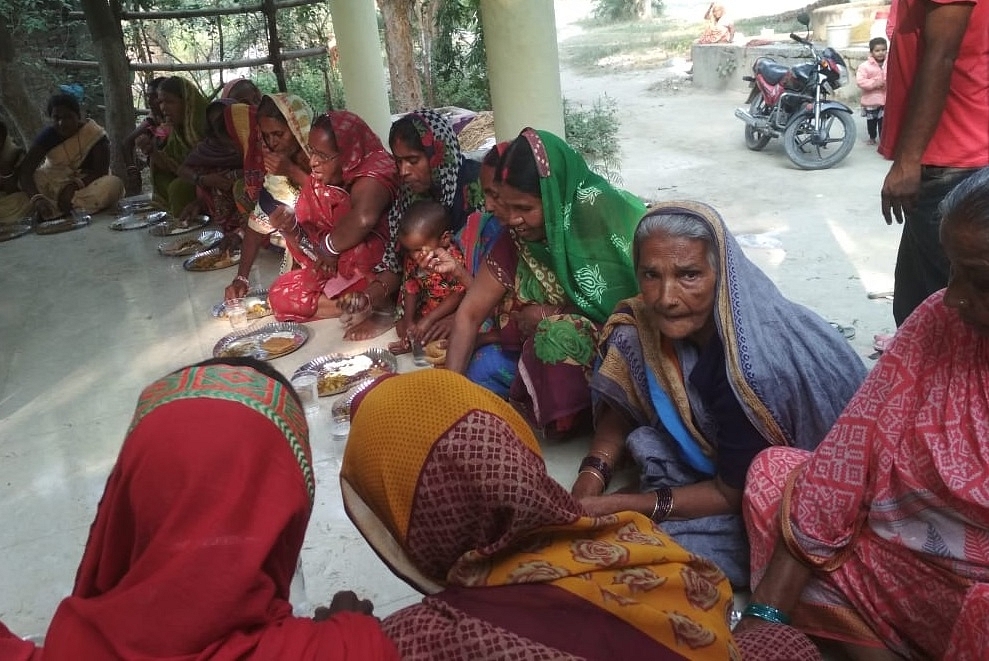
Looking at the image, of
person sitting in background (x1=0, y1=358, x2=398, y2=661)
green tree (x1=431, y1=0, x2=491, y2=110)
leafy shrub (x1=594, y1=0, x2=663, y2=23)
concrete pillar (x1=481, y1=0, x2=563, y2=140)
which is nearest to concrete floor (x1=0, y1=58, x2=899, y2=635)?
person sitting in background (x1=0, y1=358, x2=398, y2=661)

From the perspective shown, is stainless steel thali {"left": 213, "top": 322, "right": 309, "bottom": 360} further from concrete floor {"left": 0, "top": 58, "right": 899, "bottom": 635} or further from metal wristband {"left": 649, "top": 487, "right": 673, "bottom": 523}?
metal wristband {"left": 649, "top": 487, "right": 673, "bottom": 523}

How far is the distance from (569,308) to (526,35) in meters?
1.59

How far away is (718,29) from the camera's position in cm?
1238

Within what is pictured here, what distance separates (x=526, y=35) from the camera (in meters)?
3.68

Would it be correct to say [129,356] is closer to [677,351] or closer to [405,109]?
[677,351]

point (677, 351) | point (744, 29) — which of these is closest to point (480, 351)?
point (677, 351)

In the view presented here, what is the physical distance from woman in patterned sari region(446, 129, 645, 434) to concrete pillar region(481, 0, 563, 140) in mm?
1176

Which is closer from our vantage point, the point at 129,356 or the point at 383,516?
the point at 383,516

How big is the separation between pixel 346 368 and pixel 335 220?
98 cm

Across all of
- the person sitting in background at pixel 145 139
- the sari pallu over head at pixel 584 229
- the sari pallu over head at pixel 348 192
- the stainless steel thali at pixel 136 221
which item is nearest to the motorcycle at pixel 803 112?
the sari pallu over head at pixel 348 192

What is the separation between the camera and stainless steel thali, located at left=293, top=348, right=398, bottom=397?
10.8 ft

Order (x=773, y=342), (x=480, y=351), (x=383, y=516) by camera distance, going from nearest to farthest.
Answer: (x=383, y=516)
(x=773, y=342)
(x=480, y=351)

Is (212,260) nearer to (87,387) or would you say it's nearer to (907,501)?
(87,387)

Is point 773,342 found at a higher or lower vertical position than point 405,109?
lower
